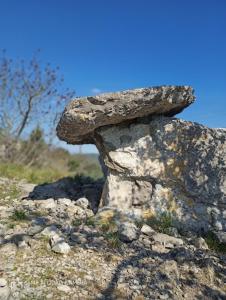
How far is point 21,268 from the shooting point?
13.9 ft

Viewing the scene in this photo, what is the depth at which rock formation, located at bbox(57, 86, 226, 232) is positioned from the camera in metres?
6.22

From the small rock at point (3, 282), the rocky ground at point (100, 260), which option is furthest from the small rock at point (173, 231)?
the small rock at point (3, 282)

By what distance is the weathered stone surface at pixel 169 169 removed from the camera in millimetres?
6191

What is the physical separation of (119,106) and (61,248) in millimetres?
2667

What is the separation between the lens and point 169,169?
21.4ft

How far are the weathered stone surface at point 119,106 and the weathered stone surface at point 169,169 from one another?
13.9 inches

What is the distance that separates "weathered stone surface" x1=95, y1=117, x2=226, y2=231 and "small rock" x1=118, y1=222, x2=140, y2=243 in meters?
0.87

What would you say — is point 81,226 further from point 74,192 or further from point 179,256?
point 74,192

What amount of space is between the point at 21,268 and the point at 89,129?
10.1 ft

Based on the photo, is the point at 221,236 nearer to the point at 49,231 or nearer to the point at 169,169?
the point at 169,169

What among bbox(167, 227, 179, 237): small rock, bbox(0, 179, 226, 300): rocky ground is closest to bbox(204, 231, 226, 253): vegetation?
bbox(0, 179, 226, 300): rocky ground

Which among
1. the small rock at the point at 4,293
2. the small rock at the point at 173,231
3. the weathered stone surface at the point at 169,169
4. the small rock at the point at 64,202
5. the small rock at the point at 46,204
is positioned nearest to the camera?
the small rock at the point at 4,293

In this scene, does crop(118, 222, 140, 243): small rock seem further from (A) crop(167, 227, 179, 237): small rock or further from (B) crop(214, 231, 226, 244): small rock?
(B) crop(214, 231, 226, 244): small rock

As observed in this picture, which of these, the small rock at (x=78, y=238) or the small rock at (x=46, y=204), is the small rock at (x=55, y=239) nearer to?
the small rock at (x=78, y=238)
